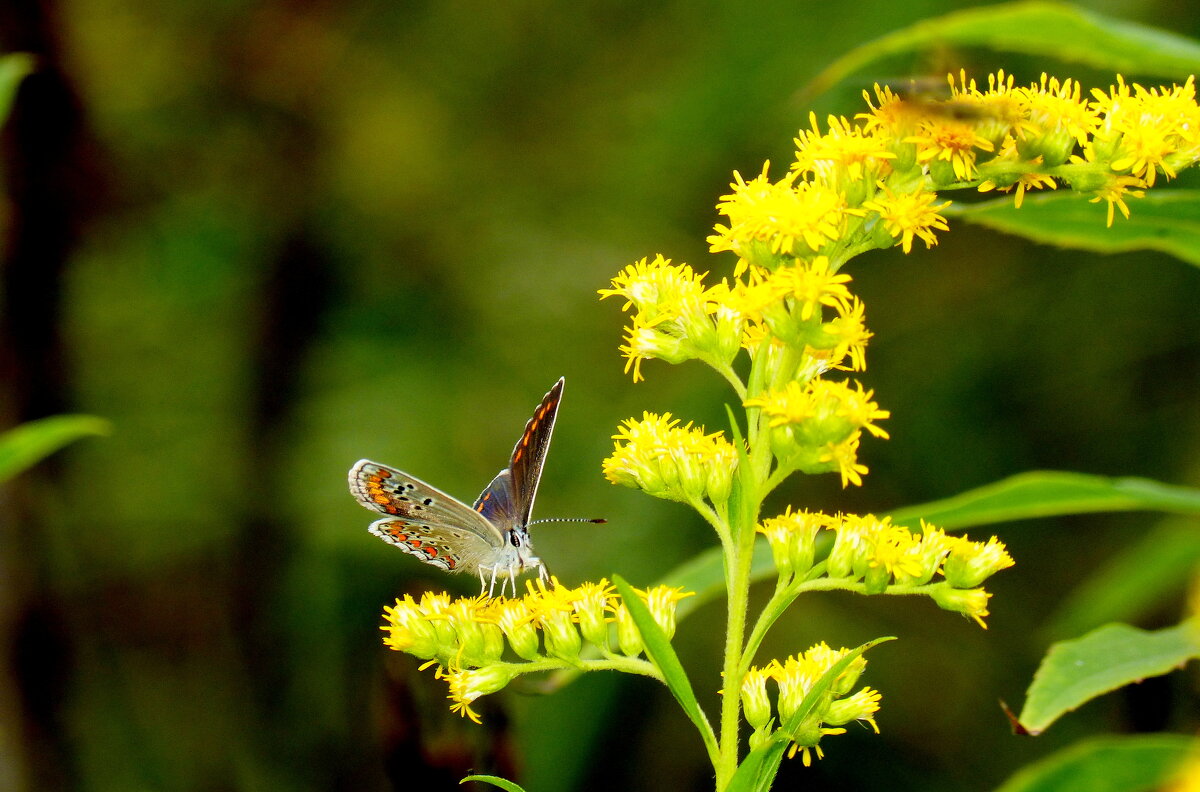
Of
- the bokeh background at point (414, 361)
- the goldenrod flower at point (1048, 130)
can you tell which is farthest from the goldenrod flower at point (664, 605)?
the bokeh background at point (414, 361)

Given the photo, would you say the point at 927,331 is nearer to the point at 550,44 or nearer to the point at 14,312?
the point at 550,44

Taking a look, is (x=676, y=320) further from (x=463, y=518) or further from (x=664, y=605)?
(x=463, y=518)

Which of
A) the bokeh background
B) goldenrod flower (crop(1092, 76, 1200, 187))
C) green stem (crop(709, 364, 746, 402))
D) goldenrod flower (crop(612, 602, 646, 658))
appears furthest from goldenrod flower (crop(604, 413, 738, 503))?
the bokeh background

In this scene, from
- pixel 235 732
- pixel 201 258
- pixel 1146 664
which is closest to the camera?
pixel 1146 664

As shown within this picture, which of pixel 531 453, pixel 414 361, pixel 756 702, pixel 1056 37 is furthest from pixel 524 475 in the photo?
pixel 414 361

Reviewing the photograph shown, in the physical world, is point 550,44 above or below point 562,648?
above

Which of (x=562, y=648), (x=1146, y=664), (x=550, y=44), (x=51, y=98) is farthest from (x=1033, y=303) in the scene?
(x=51, y=98)

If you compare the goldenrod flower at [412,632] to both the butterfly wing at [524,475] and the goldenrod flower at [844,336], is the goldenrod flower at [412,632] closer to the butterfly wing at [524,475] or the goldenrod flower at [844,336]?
the butterfly wing at [524,475]
